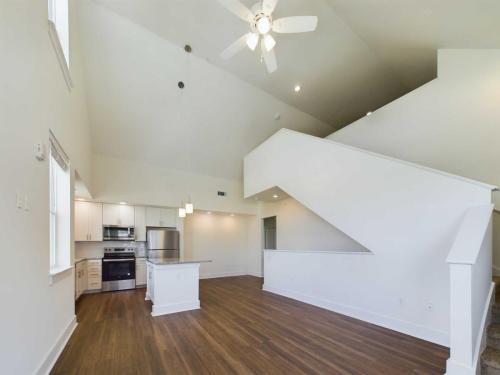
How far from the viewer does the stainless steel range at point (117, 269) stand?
605 cm

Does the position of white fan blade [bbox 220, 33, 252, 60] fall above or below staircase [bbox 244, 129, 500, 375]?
above

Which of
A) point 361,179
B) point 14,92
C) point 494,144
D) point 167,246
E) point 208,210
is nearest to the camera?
point 14,92

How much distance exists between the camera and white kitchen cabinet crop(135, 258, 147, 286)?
6457 mm

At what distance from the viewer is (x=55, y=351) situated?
275 cm

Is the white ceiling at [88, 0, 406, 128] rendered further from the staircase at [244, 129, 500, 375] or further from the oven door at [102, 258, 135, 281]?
the oven door at [102, 258, 135, 281]

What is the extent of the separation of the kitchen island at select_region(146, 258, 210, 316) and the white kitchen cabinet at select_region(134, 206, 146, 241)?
97.6 inches

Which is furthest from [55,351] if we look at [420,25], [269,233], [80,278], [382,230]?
[269,233]

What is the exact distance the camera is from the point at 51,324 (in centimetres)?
264

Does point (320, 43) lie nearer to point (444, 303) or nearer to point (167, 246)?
point (444, 303)

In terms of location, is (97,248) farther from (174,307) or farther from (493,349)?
(493,349)

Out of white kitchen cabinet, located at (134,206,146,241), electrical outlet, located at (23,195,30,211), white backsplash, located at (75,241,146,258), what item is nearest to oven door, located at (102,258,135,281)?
white backsplash, located at (75,241,146,258)

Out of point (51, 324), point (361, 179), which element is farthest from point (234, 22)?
point (51, 324)

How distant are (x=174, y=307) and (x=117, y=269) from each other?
8.60 feet

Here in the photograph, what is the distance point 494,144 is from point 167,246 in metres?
7.15
